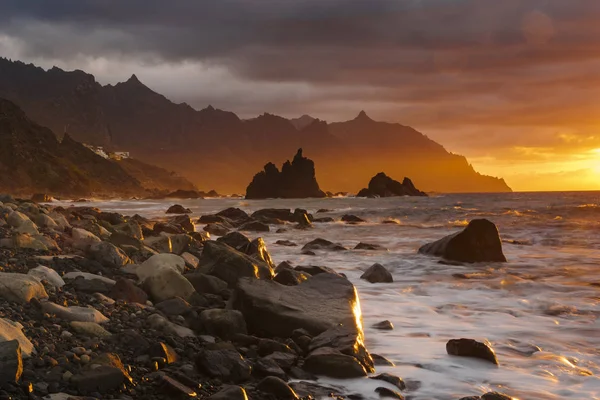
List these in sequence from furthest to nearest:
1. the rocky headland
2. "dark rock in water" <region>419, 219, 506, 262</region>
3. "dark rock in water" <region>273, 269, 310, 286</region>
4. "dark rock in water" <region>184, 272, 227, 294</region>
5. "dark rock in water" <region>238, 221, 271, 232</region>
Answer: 1. "dark rock in water" <region>238, 221, 271, 232</region>
2. "dark rock in water" <region>419, 219, 506, 262</region>
3. "dark rock in water" <region>273, 269, 310, 286</region>
4. "dark rock in water" <region>184, 272, 227, 294</region>
5. the rocky headland

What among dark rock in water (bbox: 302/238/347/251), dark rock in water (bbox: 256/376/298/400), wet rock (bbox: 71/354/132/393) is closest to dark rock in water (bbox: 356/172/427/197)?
dark rock in water (bbox: 302/238/347/251)

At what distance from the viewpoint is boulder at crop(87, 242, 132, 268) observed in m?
9.48

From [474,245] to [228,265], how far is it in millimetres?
10085

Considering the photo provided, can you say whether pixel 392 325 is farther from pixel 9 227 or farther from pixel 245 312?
pixel 9 227

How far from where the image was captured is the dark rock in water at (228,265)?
954cm

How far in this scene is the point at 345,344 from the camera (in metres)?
6.59

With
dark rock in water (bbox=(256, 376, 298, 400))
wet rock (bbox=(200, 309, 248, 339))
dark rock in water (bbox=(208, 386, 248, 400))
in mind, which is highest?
wet rock (bbox=(200, 309, 248, 339))

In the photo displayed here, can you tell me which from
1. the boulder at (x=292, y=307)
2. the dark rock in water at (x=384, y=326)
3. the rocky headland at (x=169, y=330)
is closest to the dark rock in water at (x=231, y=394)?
the rocky headland at (x=169, y=330)

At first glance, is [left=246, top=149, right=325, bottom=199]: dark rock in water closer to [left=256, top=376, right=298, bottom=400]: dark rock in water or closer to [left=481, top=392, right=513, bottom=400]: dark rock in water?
[left=481, top=392, right=513, bottom=400]: dark rock in water

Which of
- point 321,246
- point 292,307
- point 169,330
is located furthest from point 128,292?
point 321,246

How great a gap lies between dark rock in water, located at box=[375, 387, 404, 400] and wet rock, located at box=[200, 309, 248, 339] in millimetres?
2024

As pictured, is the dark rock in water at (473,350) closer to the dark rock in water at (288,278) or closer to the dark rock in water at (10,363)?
the dark rock in water at (288,278)

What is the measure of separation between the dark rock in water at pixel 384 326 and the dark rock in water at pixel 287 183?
144 meters

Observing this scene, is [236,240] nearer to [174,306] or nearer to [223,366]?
[174,306]
